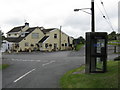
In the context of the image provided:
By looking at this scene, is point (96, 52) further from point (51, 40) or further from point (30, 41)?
point (30, 41)

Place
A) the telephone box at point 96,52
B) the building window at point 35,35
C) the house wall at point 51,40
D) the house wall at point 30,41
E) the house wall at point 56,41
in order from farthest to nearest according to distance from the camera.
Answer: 1. the building window at point 35,35
2. the house wall at point 56,41
3. the house wall at point 51,40
4. the house wall at point 30,41
5. the telephone box at point 96,52

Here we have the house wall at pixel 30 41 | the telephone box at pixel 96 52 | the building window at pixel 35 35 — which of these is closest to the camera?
the telephone box at pixel 96 52

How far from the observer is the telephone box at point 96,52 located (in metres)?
12.6

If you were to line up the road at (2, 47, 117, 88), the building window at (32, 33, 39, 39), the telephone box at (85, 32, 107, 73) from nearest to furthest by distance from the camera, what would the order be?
1. the road at (2, 47, 117, 88)
2. the telephone box at (85, 32, 107, 73)
3. the building window at (32, 33, 39, 39)

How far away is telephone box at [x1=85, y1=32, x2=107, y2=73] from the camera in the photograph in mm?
12570

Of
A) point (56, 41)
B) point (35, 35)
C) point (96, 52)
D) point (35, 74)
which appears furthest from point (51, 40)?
point (96, 52)

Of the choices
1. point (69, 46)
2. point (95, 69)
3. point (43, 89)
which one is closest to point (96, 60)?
point (95, 69)

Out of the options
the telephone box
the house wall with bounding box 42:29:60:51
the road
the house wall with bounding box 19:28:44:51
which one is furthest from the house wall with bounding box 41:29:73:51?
the telephone box

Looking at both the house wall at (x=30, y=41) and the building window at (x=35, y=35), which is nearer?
the house wall at (x=30, y=41)

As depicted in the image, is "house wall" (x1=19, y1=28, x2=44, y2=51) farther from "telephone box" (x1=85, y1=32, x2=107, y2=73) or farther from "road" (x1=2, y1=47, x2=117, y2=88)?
"telephone box" (x1=85, y1=32, x2=107, y2=73)

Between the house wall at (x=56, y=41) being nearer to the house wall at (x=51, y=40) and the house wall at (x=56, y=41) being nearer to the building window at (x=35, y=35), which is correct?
the house wall at (x=51, y=40)

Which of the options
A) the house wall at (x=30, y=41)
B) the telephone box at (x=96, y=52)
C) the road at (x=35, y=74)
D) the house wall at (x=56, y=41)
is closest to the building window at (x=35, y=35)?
the house wall at (x=30, y=41)

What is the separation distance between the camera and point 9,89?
1012 centimetres

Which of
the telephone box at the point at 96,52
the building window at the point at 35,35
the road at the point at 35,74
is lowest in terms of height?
the road at the point at 35,74
